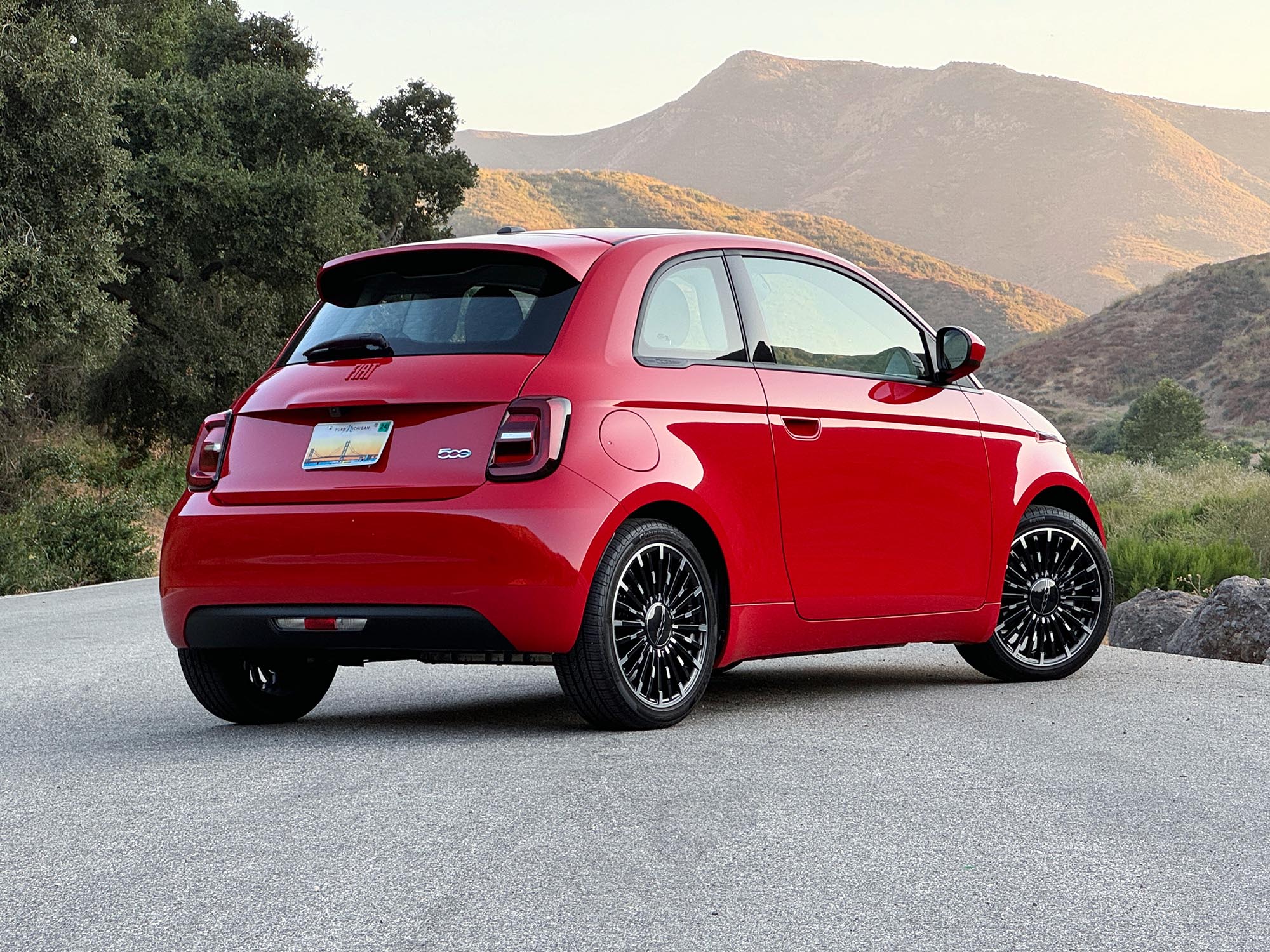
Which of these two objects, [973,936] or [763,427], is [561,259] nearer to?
[763,427]

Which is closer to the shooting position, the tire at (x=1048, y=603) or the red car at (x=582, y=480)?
the red car at (x=582, y=480)

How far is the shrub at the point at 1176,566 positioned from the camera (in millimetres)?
14367

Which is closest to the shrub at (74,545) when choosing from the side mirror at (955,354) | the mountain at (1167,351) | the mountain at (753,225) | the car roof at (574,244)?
the car roof at (574,244)

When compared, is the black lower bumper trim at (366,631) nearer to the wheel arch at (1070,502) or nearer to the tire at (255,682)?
the tire at (255,682)

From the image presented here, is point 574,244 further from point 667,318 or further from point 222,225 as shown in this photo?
point 222,225

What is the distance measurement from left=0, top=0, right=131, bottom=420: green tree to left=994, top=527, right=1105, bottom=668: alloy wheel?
15549 millimetres

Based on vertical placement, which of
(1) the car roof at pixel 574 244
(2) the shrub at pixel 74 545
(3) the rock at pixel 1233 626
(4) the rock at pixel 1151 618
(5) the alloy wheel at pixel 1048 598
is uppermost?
(1) the car roof at pixel 574 244

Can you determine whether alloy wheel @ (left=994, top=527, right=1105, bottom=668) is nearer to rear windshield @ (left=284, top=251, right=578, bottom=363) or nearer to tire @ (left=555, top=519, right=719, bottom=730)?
tire @ (left=555, top=519, right=719, bottom=730)

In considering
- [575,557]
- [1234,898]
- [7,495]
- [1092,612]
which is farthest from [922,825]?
[7,495]

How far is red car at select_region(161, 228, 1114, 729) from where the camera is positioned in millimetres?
5789

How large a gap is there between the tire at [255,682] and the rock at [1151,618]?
6158 millimetres

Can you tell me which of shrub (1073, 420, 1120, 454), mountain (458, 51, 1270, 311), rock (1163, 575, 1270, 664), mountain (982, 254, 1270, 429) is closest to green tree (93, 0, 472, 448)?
rock (1163, 575, 1270, 664)

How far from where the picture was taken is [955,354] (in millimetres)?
7441

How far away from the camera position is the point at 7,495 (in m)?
26.4
